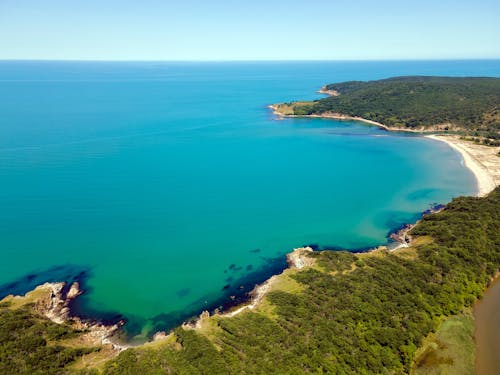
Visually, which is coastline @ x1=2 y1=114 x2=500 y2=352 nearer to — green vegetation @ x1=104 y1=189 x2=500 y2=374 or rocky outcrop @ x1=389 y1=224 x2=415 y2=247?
rocky outcrop @ x1=389 y1=224 x2=415 y2=247

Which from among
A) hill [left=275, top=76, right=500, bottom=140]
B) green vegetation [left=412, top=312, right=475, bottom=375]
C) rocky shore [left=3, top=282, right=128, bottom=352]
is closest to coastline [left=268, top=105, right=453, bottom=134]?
hill [left=275, top=76, right=500, bottom=140]

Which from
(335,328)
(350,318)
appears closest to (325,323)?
(335,328)

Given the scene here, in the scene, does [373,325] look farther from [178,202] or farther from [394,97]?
[394,97]

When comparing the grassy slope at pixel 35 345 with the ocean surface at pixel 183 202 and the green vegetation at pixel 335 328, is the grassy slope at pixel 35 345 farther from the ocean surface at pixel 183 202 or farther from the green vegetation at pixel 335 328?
the ocean surface at pixel 183 202

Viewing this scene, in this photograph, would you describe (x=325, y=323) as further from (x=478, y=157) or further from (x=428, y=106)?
(x=428, y=106)

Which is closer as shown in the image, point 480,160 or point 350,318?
point 350,318

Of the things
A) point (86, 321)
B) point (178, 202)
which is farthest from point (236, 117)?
point (86, 321)
